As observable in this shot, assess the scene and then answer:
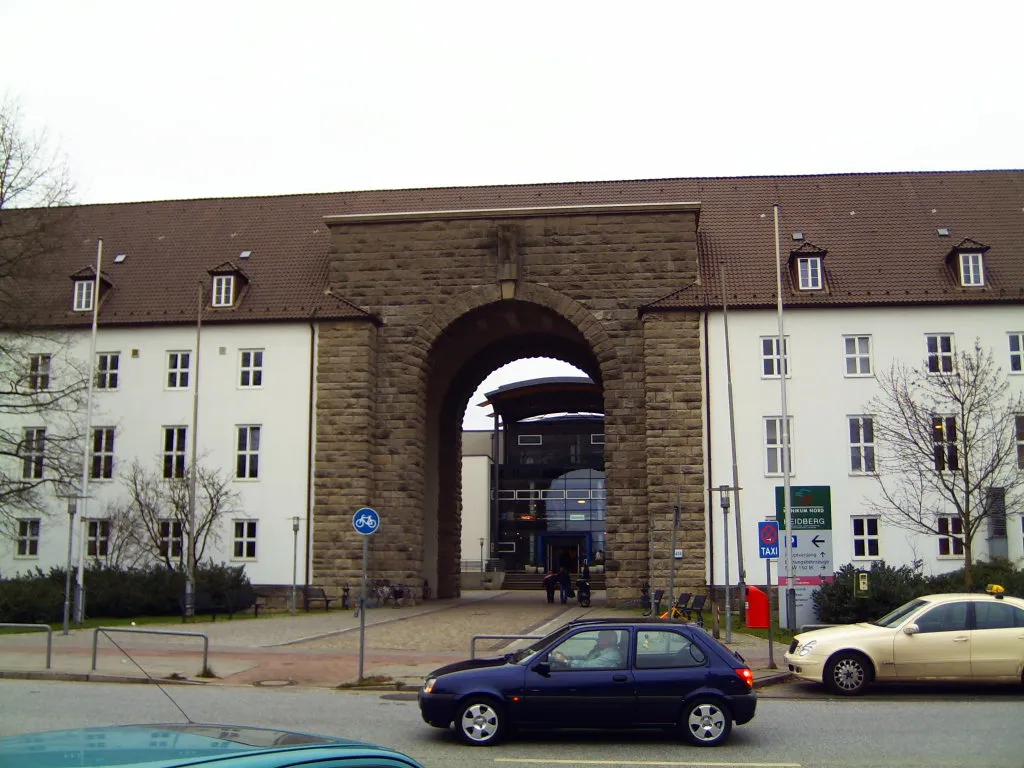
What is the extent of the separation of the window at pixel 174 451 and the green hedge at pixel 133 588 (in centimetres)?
462

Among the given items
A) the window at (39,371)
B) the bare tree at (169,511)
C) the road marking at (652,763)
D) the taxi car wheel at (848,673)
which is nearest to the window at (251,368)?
the bare tree at (169,511)

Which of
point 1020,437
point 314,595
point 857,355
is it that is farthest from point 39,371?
point 1020,437

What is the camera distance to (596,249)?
36344 millimetres

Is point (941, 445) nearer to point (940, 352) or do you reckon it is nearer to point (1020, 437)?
point (1020, 437)

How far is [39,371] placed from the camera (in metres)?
36.1

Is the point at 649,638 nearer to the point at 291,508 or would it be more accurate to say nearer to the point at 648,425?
the point at 648,425

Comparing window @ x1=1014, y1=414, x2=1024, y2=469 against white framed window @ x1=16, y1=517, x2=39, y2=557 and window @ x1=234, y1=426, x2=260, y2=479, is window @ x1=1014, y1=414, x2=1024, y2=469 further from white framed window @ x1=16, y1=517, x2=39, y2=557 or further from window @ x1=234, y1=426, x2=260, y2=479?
white framed window @ x1=16, y1=517, x2=39, y2=557

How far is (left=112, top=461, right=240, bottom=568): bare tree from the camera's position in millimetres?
35000

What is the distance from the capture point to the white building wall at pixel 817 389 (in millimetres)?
33219

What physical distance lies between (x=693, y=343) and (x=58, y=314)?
2326 cm

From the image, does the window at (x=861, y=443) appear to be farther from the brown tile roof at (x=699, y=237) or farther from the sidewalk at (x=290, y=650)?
the sidewalk at (x=290, y=650)

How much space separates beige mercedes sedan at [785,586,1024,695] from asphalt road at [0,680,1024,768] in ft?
1.16

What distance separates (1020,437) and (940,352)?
11.7 ft

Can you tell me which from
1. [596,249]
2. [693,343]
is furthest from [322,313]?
[693,343]
